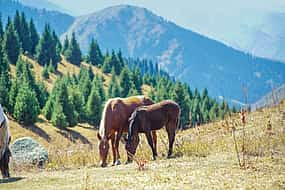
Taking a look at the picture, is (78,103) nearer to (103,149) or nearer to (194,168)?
(103,149)

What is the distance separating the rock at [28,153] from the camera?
19844 millimetres

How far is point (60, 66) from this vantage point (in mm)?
108625

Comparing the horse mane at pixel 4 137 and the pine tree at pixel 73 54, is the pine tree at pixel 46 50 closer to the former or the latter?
the pine tree at pixel 73 54

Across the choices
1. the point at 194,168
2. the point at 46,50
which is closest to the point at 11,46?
the point at 46,50

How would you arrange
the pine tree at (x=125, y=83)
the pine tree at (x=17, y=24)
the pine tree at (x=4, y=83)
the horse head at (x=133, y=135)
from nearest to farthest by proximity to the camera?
the horse head at (x=133, y=135), the pine tree at (x=4, y=83), the pine tree at (x=125, y=83), the pine tree at (x=17, y=24)

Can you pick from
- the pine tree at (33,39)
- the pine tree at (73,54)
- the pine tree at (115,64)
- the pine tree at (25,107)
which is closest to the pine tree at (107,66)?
the pine tree at (115,64)

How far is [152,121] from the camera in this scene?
54.7 ft

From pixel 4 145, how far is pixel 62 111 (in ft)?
158

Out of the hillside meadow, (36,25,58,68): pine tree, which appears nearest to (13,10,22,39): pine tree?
(36,25,58,68): pine tree

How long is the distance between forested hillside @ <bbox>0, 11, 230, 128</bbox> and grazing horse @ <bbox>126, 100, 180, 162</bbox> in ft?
31.7

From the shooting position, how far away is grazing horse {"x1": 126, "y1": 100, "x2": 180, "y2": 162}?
53.5ft

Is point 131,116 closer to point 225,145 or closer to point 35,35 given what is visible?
point 225,145

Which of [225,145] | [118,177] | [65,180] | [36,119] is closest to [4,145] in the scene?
[65,180]

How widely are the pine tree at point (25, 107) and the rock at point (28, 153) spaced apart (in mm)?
35535
